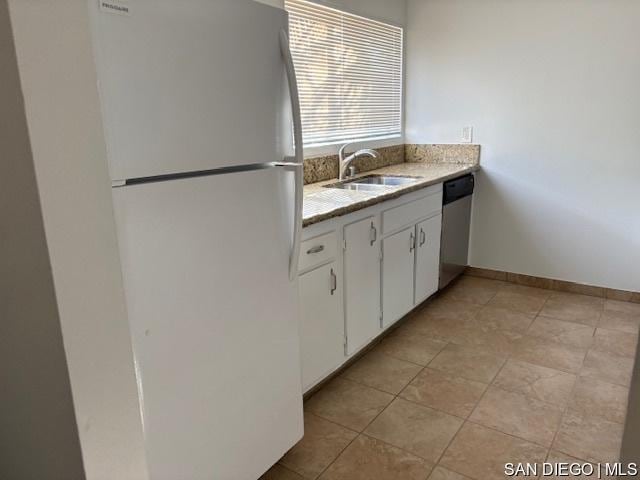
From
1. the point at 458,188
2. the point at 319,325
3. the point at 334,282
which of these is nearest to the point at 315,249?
the point at 334,282

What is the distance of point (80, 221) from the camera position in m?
0.83

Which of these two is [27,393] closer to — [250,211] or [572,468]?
[250,211]

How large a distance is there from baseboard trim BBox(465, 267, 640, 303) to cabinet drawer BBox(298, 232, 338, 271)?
209 centimetres

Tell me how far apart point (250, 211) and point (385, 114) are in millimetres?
2524

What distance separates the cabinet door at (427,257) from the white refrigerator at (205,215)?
1.46m

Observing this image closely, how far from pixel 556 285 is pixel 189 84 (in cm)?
322

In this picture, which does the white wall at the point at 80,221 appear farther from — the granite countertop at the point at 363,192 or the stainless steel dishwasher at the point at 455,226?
the stainless steel dishwasher at the point at 455,226

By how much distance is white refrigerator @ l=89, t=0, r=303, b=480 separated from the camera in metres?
1.06

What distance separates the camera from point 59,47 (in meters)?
0.76

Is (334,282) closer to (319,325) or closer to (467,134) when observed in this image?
(319,325)

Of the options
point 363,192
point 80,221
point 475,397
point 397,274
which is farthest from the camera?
point 397,274

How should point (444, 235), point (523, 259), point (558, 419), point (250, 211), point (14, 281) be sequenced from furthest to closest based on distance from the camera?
point (523, 259) < point (444, 235) < point (558, 419) < point (250, 211) < point (14, 281)

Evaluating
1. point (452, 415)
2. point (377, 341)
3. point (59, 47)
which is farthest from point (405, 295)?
point (59, 47)

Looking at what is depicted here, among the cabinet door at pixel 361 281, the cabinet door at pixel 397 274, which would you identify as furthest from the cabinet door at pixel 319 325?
the cabinet door at pixel 397 274
